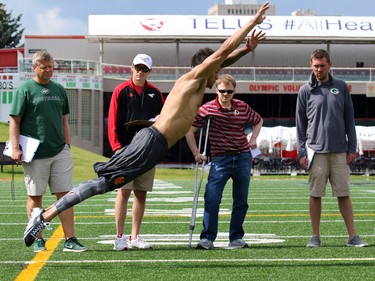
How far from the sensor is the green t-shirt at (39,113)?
31.8 ft

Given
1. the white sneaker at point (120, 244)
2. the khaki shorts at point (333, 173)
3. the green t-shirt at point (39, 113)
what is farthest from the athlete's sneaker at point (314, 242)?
the green t-shirt at point (39, 113)

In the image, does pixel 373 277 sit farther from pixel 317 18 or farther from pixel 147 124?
pixel 317 18

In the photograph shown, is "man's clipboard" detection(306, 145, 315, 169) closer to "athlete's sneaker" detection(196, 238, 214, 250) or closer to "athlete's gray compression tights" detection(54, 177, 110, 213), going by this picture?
"athlete's sneaker" detection(196, 238, 214, 250)

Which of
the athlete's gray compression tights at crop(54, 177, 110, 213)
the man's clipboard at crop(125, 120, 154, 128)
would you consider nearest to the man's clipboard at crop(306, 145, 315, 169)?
the man's clipboard at crop(125, 120, 154, 128)

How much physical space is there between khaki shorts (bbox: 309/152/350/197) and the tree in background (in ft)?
305

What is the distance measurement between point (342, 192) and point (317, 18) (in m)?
→ 53.3

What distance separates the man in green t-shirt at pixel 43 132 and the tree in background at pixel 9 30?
305 feet

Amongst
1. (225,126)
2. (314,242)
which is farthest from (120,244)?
(314,242)


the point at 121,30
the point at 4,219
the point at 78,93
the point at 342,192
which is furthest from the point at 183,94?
the point at 121,30

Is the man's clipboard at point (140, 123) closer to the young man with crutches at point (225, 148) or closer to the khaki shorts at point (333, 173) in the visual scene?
the young man with crutches at point (225, 148)

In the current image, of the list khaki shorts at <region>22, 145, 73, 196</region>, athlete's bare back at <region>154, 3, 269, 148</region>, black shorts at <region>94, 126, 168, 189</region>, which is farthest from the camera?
khaki shorts at <region>22, 145, 73, 196</region>

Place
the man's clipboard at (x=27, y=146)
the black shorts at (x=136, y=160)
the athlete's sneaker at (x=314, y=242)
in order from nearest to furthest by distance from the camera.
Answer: the black shorts at (x=136, y=160) → the man's clipboard at (x=27, y=146) → the athlete's sneaker at (x=314, y=242)

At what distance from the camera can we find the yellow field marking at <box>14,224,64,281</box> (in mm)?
7846

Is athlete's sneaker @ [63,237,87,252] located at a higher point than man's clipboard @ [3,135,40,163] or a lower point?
lower
